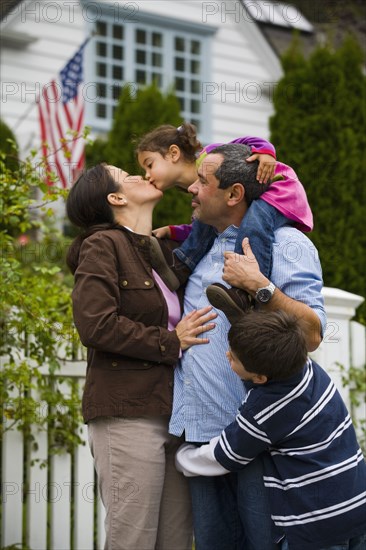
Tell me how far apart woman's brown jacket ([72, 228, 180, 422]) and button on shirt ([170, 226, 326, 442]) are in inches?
2.5

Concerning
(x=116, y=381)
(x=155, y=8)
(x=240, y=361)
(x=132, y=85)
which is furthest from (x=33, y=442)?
(x=155, y=8)

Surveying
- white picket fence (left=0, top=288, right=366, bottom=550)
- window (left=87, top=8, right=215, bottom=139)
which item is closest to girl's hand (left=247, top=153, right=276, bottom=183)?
white picket fence (left=0, top=288, right=366, bottom=550)

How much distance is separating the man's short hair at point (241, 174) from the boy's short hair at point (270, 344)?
22.3 inches

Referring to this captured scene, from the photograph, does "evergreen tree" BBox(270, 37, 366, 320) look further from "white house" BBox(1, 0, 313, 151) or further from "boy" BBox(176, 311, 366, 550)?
"boy" BBox(176, 311, 366, 550)

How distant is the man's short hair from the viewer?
11.0 feet

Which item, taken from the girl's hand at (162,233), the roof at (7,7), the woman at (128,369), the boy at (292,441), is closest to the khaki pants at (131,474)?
the woman at (128,369)

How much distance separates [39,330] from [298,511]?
185 cm

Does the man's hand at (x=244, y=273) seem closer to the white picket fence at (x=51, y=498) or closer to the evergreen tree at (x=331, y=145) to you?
the white picket fence at (x=51, y=498)

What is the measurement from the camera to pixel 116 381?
3262 millimetres

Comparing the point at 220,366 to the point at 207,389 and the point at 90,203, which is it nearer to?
the point at 207,389

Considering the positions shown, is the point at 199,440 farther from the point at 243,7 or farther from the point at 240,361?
the point at 243,7

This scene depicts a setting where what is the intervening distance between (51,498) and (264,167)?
7.86ft

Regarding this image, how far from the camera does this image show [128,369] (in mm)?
3281

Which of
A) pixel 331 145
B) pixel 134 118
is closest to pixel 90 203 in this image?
pixel 331 145
